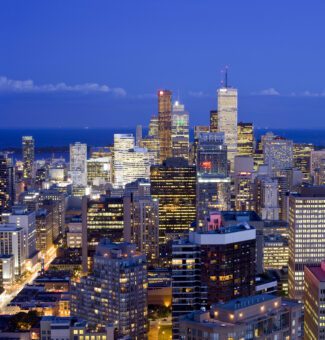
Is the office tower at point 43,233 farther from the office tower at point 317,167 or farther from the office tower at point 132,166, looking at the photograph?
the office tower at point 132,166

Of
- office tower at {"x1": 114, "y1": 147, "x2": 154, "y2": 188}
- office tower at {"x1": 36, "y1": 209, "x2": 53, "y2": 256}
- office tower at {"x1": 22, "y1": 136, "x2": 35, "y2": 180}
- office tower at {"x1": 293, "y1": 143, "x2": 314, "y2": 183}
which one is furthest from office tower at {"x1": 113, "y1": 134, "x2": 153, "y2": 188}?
office tower at {"x1": 36, "y1": 209, "x2": 53, "y2": 256}

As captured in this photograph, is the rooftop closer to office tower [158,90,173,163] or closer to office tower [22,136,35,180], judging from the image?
office tower [158,90,173,163]

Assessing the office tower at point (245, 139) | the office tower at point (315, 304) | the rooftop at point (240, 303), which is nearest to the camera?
the rooftop at point (240, 303)

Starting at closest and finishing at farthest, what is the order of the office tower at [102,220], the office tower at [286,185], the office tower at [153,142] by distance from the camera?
the office tower at [102,220], the office tower at [286,185], the office tower at [153,142]

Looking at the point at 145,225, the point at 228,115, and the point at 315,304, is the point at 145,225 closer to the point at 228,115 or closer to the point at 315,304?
the point at 315,304

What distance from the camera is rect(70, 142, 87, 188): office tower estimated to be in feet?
306

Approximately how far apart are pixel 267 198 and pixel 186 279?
124 ft

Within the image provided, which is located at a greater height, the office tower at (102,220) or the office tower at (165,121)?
the office tower at (165,121)

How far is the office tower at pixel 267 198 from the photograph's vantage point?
64312mm

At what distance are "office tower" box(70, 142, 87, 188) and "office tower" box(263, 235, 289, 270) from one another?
45213 mm

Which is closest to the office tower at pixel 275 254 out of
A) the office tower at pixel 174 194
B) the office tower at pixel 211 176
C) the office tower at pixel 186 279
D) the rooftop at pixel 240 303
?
the office tower at pixel 211 176

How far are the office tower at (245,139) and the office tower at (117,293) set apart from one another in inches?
2545

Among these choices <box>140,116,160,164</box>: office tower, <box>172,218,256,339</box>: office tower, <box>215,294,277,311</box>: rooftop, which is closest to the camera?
<box>215,294,277,311</box>: rooftop

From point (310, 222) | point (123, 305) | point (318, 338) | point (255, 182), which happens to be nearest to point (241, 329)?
point (318, 338)
